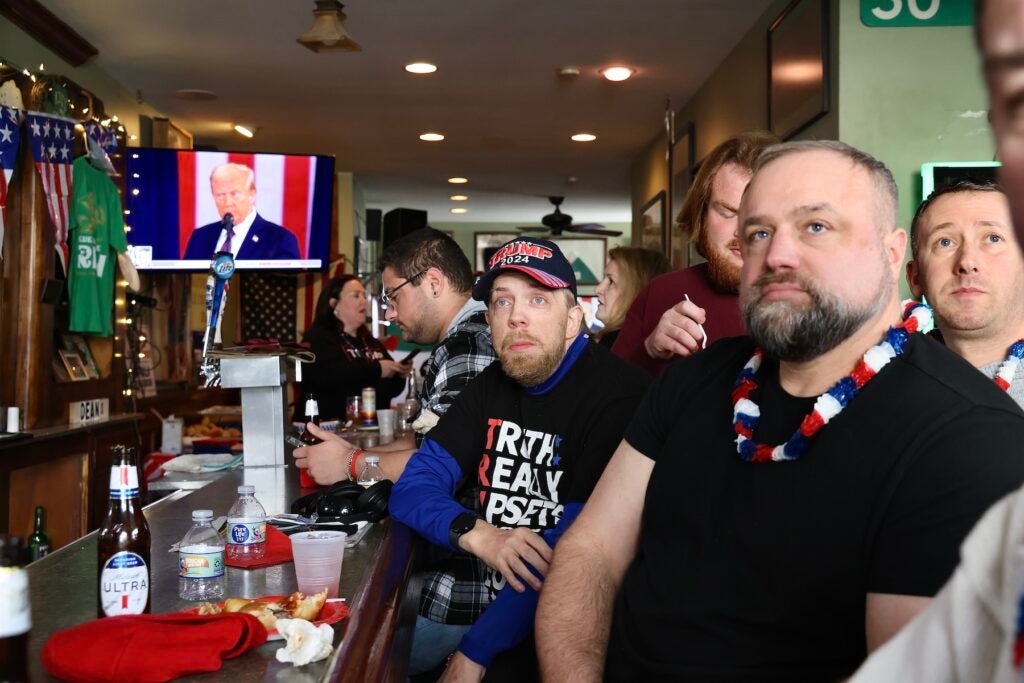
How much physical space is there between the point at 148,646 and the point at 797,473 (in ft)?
2.96

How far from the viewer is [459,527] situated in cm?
215

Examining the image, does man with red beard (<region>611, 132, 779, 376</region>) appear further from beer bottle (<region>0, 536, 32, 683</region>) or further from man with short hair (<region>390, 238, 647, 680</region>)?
beer bottle (<region>0, 536, 32, 683</region>)

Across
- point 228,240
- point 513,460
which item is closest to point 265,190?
point 228,240

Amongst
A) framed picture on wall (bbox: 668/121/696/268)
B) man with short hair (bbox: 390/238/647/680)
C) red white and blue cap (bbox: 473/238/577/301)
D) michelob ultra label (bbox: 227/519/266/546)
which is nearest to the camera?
michelob ultra label (bbox: 227/519/266/546)

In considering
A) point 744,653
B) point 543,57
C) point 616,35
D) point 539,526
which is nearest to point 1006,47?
point 744,653

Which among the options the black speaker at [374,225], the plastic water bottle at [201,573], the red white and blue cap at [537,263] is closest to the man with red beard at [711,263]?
the red white and blue cap at [537,263]

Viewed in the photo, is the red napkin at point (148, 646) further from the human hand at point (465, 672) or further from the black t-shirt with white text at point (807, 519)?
the human hand at point (465, 672)

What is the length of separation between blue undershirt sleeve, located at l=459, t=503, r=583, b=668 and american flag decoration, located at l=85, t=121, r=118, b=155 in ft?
14.7

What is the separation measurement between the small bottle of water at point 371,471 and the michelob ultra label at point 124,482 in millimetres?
1223

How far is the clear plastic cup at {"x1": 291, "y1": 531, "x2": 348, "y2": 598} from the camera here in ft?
5.44

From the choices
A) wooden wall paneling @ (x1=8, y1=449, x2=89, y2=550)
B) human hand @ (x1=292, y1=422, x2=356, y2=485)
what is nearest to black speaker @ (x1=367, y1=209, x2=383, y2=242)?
wooden wall paneling @ (x1=8, y1=449, x2=89, y2=550)

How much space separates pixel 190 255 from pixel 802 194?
5.47 metres

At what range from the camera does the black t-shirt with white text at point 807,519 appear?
48.6 inches

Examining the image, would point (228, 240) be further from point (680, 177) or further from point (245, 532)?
point (245, 532)
